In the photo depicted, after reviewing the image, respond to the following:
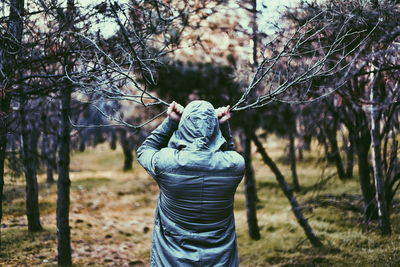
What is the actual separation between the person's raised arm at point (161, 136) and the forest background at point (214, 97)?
318 millimetres

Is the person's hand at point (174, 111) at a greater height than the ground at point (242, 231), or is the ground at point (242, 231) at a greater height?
the person's hand at point (174, 111)

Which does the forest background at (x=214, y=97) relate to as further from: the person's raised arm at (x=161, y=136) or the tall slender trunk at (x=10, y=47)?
the person's raised arm at (x=161, y=136)

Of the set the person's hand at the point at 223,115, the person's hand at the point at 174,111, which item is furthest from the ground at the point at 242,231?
the person's hand at the point at 174,111

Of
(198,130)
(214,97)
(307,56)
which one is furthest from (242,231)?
(198,130)

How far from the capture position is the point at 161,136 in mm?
3805

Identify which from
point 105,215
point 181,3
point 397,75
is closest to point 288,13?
point 397,75

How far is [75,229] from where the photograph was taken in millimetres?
11781

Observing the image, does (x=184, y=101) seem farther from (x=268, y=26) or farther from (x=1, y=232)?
(x=268, y=26)

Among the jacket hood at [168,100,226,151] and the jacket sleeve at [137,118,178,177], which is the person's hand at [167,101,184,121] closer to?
the jacket sleeve at [137,118,178,177]

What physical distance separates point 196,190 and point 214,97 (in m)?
10.1

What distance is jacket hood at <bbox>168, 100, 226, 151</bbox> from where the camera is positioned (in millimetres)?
3430

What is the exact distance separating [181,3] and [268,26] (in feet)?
6.45

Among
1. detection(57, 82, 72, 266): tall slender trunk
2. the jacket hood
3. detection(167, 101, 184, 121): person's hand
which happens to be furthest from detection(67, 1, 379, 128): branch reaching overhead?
detection(57, 82, 72, 266): tall slender trunk

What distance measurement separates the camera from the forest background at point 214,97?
5160mm
